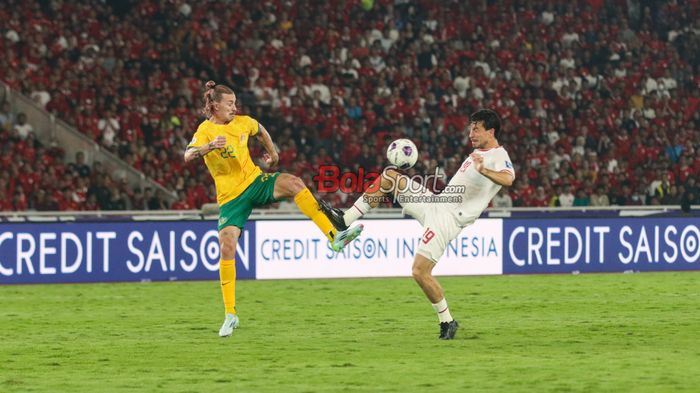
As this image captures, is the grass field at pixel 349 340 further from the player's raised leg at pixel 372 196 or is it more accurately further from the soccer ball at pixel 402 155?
the soccer ball at pixel 402 155

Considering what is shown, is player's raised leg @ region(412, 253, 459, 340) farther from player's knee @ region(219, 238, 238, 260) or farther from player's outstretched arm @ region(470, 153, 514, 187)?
player's knee @ region(219, 238, 238, 260)

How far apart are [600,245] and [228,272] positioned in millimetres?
11842

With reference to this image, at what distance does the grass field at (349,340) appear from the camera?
361 inches

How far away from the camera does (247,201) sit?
1221 centimetres

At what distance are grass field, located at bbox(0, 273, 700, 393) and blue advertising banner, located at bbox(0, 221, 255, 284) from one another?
0.40 metres

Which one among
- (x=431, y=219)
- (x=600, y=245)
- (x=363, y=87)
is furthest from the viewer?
(x=363, y=87)

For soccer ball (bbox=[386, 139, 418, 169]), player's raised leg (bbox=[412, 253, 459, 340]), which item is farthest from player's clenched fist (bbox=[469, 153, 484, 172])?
player's raised leg (bbox=[412, 253, 459, 340])

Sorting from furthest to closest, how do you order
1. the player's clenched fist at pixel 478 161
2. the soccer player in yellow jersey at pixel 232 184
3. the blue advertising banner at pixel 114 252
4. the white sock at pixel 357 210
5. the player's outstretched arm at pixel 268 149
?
the blue advertising banner at pixel 114 252 < the player's outstretched arm at pixel 268 149 < the soccer player in yellow jersey at pixel 232 184 < the white sock at pixel 357 210 < the player's clenched fist at pixel 478 161

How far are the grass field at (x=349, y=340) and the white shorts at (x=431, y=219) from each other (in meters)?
0.87

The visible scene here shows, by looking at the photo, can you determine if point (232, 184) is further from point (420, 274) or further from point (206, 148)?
point (420, 274)

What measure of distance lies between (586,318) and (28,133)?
12745mm

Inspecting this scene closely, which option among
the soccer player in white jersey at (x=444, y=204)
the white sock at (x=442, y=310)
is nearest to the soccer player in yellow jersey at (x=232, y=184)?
the soccer player in white jersey at (x=444, y=204)

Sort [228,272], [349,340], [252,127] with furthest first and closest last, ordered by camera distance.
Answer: [252,127] < [228,272] < [349,340]

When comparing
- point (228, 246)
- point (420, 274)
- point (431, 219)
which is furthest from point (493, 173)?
point (228, 246)
